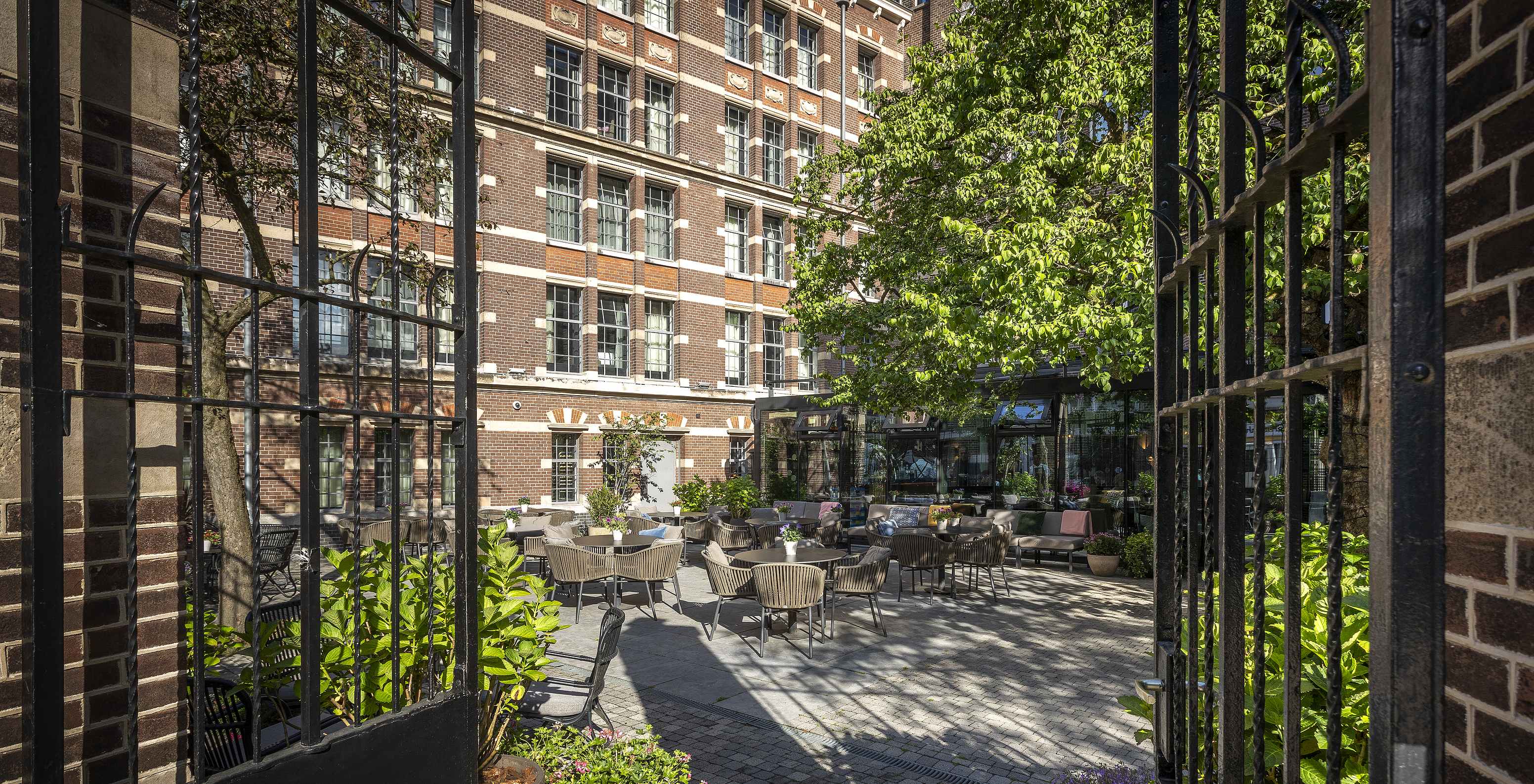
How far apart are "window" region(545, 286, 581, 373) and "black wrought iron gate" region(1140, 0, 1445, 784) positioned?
57.7ft

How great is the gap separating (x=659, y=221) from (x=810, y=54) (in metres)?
8.27

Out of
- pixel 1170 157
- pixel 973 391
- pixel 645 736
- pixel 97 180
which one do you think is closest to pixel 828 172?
pixel 973 391

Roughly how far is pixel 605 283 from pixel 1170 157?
1838 cm

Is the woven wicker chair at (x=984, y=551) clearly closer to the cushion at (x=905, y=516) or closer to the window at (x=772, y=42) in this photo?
the cushion at (x=905, y=516)

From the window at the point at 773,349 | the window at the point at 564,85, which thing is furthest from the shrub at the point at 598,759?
the window at the point at 773,349

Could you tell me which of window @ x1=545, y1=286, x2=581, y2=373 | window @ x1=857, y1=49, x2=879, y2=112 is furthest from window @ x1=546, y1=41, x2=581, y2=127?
window @ x1=857, y1=49, x2=879, y2=112

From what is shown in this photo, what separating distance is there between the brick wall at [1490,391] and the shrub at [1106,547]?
1185cm

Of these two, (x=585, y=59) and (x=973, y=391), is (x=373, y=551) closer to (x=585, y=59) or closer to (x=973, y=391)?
(x=973, y=391)

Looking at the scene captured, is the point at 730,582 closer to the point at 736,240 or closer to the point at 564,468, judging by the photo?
the point at 564,468

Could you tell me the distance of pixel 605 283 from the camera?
20.0 meters

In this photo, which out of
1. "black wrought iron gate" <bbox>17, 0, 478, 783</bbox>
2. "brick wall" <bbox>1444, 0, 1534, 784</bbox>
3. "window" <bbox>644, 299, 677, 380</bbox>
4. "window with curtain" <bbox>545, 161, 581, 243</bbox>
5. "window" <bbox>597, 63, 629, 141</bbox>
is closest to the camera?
"brick wall" <bbox>1444, 0, 1534, 784</bbox>

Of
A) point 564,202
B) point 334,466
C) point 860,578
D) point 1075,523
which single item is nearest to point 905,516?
point 1075,523

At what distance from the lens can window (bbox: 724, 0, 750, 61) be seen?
23.0m

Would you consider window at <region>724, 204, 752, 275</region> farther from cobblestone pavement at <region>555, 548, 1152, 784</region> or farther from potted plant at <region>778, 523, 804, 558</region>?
potted plant at <region>778, 523, 804, 558</region>
